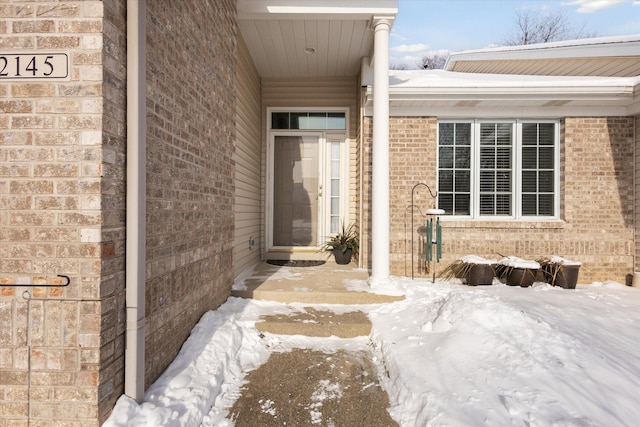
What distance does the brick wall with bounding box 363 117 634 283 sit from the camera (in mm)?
5168

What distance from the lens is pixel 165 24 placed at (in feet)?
7.85

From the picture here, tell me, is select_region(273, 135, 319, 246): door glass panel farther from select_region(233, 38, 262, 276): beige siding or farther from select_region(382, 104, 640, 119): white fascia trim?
select_region(382, 104, 640, 119): white fascia trim

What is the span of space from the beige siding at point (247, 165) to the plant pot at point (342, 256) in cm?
140

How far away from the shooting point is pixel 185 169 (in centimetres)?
274

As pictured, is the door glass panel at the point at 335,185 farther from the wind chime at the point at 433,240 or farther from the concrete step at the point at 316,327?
the concrete step at the point at 316,327

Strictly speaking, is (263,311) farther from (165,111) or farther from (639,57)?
(639,57)

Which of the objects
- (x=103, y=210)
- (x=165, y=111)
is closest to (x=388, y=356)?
(x=103, y=210)

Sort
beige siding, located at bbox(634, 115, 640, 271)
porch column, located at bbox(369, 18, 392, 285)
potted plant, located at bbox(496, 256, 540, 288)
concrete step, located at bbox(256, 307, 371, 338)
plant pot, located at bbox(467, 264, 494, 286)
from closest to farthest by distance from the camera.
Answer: concrete step, located at bbox(256, 307, 371, 338) → porch column, located at bbox(369, 18, 392, 285) → potted plant, located at bbox(496, 256, 540, 288) → plant pot, located at bbox(467, 264, 494, 286) → beige siding, located at bbox(634, 115, 640, 271)

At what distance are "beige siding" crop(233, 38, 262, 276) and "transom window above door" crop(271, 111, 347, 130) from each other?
0.37m

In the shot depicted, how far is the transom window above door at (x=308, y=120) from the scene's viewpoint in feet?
21.1

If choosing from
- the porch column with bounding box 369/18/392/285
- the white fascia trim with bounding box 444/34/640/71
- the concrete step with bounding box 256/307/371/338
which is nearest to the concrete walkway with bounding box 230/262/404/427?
the concrete step with bounding box 256/307/371/338

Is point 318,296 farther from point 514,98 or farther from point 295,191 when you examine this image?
point 514,98

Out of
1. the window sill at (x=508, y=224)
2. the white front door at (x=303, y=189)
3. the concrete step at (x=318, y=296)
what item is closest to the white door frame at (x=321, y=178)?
the white front door at (x=303, y=189)

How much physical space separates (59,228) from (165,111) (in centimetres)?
104
